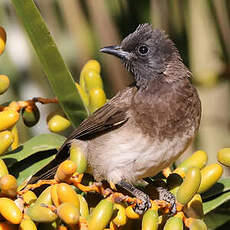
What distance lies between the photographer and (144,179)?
10.4ft

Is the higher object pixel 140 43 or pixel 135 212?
pixel 140 43

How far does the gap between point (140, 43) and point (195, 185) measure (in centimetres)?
121

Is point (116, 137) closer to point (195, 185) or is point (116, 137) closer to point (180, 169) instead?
point (180, 169)

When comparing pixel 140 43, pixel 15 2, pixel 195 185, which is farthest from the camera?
pixel 140 43

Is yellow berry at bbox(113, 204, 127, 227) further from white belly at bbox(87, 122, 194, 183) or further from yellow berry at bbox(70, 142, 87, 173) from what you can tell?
white belly at bbox(87, 122, 194, 183)

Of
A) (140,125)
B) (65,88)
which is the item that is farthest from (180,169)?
(65,88)

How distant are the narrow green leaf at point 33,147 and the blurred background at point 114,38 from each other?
0.52 meters

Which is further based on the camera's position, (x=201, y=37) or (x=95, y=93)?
(x=201, y=37)

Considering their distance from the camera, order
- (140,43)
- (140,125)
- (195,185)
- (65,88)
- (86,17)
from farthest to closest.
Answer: (86,17) < (140,43) < (140,125) < (65,88) < (195,185)

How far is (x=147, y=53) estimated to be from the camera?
10.8 feet

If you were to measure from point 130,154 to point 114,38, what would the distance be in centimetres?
77

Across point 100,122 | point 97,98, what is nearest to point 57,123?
point 97,98

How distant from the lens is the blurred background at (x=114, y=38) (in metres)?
3.28

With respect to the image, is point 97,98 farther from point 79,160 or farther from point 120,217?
point 120,217
